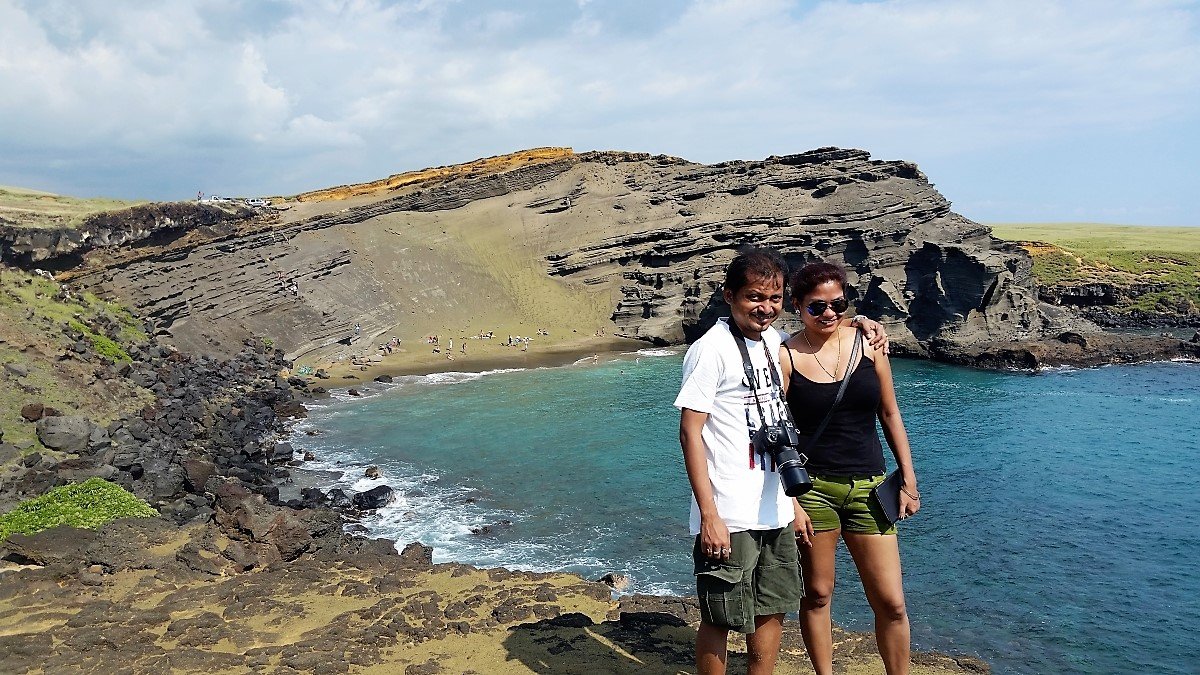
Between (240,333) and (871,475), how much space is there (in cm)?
4182

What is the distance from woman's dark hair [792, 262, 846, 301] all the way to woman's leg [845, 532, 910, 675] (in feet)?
5.91

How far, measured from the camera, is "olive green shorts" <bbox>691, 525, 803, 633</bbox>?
15.3ft

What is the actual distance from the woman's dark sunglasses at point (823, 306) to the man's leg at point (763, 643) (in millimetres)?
2131

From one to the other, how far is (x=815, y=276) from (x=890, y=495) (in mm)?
1652

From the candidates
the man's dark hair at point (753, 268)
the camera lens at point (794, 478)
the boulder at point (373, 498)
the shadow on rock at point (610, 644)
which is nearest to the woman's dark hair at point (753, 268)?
the man's dark hair at point (753, 268)

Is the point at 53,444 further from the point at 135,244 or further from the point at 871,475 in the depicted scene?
the point at 135,244

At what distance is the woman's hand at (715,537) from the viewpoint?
4.50 m

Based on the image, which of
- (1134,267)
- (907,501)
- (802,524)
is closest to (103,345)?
(802,524)

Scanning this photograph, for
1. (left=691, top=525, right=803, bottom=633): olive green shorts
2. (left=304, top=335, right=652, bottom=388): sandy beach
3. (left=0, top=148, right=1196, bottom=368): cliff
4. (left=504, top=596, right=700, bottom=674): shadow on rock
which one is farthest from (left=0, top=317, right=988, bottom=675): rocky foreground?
(left=0, top=148, right=1196, bottom=368): cliff

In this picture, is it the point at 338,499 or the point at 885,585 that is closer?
the point at 885,585

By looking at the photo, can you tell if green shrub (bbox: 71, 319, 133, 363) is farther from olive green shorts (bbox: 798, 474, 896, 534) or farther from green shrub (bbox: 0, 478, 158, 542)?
olive green shorts (bbox: 798, 474, 896, 534)

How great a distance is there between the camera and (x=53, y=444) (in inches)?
679

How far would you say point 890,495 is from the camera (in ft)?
16.7

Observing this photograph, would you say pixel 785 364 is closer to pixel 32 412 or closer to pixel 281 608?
pixel 281 608
